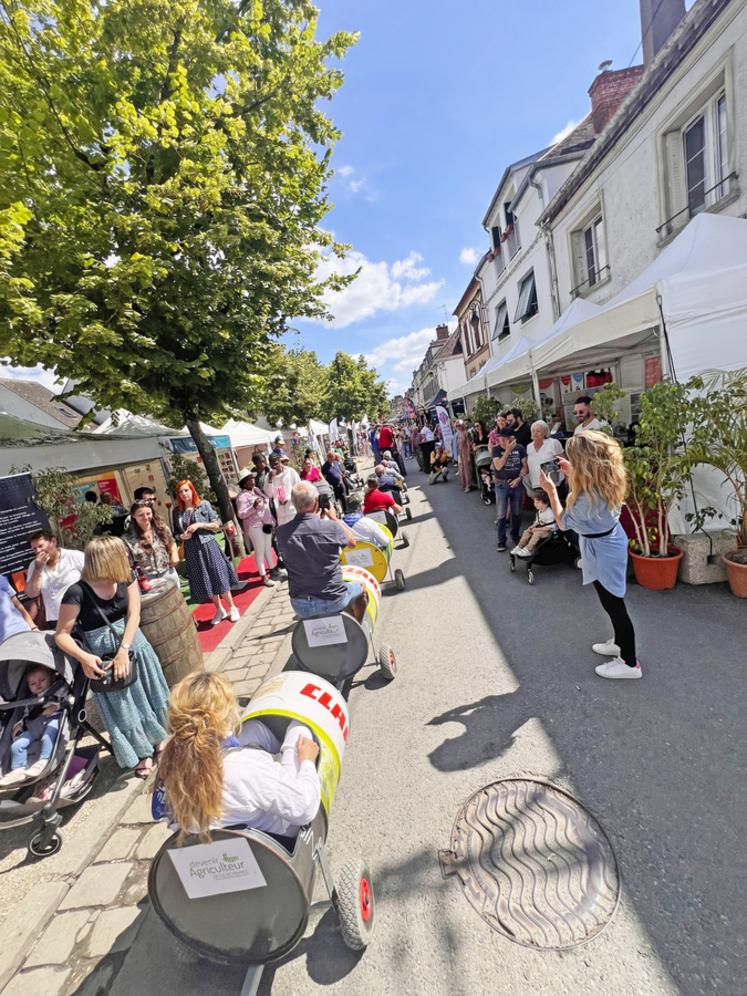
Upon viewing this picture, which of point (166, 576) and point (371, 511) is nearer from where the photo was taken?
point (166, 576)

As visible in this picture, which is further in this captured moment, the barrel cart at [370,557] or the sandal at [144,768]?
the barrel cart at [370,557]

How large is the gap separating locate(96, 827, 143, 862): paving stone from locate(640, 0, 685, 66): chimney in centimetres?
1404

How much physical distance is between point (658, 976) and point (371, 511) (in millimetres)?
5263

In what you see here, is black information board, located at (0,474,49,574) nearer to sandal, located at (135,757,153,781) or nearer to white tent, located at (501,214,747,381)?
sandal, located at (135,757,153,781)

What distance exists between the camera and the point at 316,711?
7.51ft

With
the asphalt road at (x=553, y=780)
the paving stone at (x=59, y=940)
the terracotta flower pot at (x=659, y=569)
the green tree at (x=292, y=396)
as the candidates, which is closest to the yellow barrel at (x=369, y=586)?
the asphalt road at (x=553, y=780)

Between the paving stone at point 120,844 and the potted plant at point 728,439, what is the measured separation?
5.27 metres

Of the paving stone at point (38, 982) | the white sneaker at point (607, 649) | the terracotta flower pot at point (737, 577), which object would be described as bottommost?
the paving stone at point (38, 982)

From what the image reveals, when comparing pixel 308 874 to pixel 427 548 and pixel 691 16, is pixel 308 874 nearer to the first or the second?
pixel 427 548

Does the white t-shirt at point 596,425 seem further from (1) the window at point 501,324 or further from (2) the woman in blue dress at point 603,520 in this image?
(1) the window at point 501,324

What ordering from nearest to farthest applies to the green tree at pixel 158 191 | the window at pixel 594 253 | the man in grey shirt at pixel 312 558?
the man in grey shirt at pixel 312 558 → the green tree at pixel 158 191 → the window at pixel 594 253

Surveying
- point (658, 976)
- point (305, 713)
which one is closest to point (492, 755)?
point (658, 976)

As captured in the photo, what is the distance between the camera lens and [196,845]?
5.02 feet

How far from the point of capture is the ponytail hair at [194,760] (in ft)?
4.95
